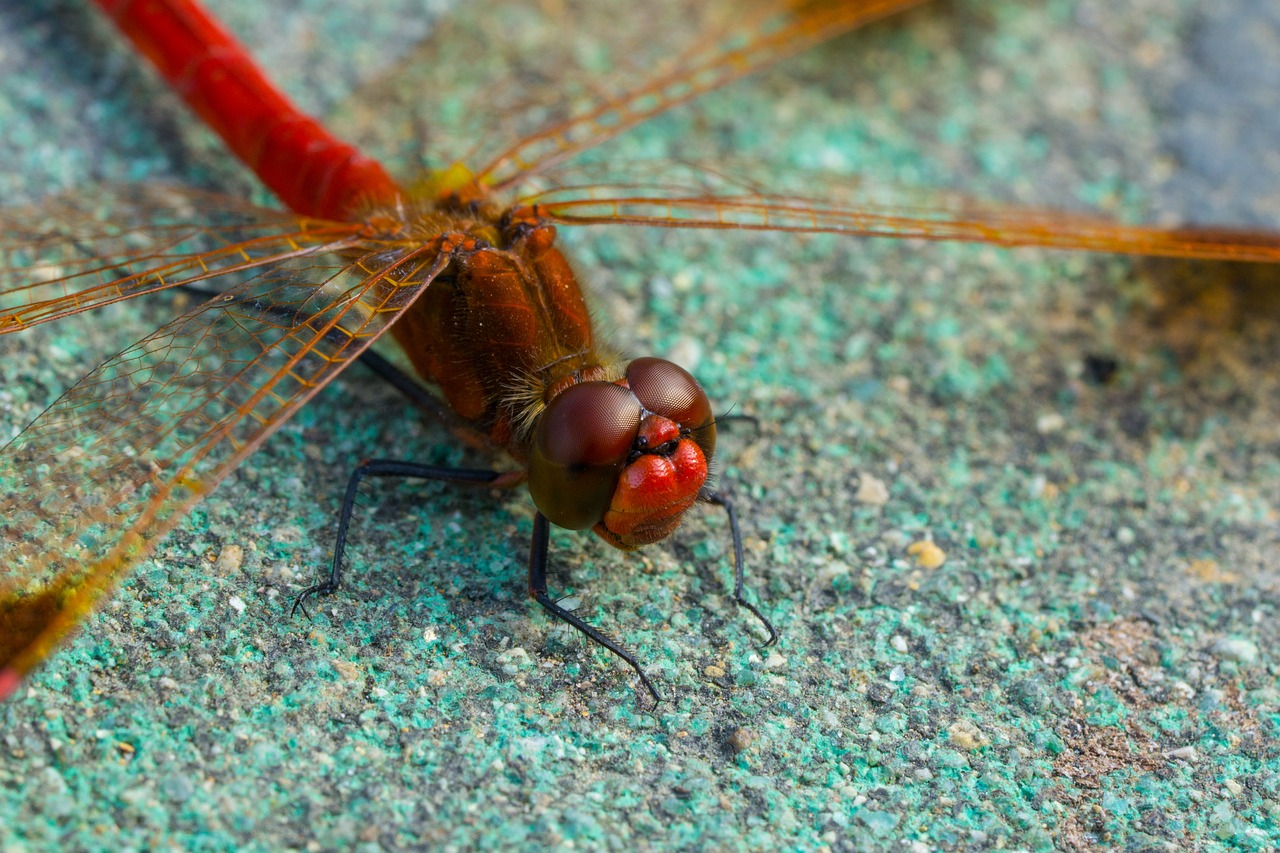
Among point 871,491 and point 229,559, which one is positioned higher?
point 229,559

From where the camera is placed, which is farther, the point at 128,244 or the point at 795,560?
the point at 128,244

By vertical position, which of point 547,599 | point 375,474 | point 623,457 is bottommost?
point 547,599

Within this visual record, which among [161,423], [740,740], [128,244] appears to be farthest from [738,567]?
[128,244]

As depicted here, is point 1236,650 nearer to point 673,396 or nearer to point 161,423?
point 673,396

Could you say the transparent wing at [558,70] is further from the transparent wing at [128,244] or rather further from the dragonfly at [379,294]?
the transparent wing at [128,244]

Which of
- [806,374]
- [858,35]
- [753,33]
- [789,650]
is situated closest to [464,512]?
[789,650]

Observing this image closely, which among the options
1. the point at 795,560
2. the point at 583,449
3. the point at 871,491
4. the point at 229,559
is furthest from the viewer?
the point at 871,491

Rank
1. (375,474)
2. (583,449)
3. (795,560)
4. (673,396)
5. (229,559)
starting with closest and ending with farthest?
(583,449) < (673,396) < (229,559) < (375,474) < (795,560)
